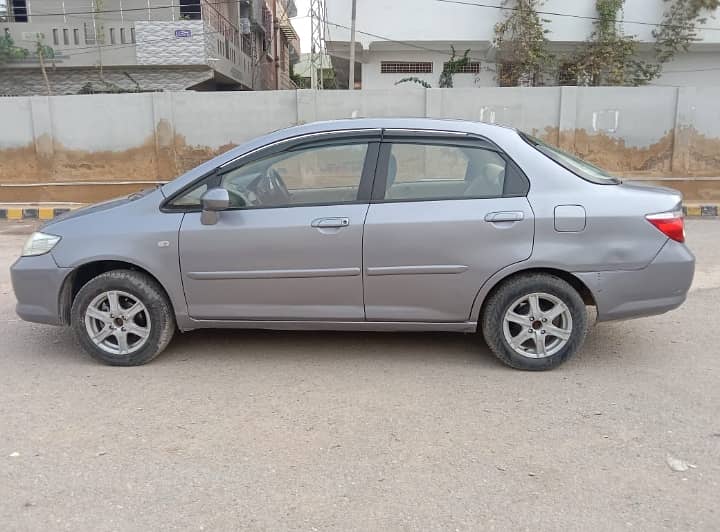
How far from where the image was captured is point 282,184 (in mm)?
4484

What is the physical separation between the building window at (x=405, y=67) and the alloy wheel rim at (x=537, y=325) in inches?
699

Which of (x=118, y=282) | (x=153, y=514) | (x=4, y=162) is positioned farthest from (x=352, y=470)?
(x=4, y=162)

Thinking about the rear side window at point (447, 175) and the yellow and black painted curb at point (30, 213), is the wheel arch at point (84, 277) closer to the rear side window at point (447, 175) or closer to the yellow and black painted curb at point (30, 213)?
the rear side window at point (447, 175)

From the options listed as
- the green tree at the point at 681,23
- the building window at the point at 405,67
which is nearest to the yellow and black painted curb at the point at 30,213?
the building window at the point at 405,67

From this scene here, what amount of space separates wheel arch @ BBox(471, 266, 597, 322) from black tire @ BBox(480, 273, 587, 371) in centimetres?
2

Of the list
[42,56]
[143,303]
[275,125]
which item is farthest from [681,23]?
[42,56]

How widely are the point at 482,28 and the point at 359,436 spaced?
17.9 metres

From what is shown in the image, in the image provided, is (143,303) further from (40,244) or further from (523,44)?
(523,44)

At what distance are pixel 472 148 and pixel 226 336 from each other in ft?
7.70

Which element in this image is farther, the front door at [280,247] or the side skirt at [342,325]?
the side skirt at [342,325]

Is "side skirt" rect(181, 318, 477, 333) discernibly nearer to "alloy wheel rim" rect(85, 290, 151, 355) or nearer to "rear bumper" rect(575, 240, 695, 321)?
"alloy wheel rim" rect(85, 290, 151, 355)

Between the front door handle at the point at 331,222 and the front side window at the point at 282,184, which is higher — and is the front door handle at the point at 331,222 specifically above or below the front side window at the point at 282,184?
below

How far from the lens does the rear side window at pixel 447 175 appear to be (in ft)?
13.7

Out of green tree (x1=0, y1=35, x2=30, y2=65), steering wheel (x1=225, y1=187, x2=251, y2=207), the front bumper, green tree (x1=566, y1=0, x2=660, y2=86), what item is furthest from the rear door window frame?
green tree (x1=0, y1=35, x2=30, y2=65)
